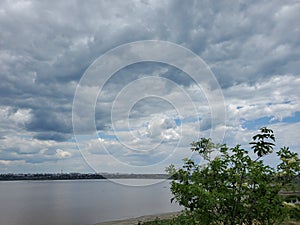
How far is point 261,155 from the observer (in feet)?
16.1

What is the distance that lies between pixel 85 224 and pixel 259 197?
30.2m

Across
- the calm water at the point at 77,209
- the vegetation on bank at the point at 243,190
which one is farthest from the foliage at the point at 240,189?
the calm water at the point at 77,209

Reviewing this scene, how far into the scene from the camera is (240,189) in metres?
4.92

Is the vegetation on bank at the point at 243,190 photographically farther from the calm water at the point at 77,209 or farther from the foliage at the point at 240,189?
the calm water at the point at 77,209

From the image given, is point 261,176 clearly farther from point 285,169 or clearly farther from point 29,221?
point 29,221

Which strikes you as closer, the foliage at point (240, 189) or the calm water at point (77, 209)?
the foliage at point (240, 189)

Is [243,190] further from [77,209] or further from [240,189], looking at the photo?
[77,209]

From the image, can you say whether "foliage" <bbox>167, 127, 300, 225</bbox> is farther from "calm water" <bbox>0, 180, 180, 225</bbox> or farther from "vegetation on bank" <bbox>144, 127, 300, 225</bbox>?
"calm water" <bbox>0, 180, 180, 225</bbox>

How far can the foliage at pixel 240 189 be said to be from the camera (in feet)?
15.2

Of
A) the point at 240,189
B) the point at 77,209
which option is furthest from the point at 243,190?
the point at 77,209

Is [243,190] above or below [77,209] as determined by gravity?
above

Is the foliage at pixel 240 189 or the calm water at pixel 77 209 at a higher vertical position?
the foliage at pixel 240 189

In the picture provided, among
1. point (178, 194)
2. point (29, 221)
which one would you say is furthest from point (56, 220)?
point (178, 194)

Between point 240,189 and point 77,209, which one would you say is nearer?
point 240,189
